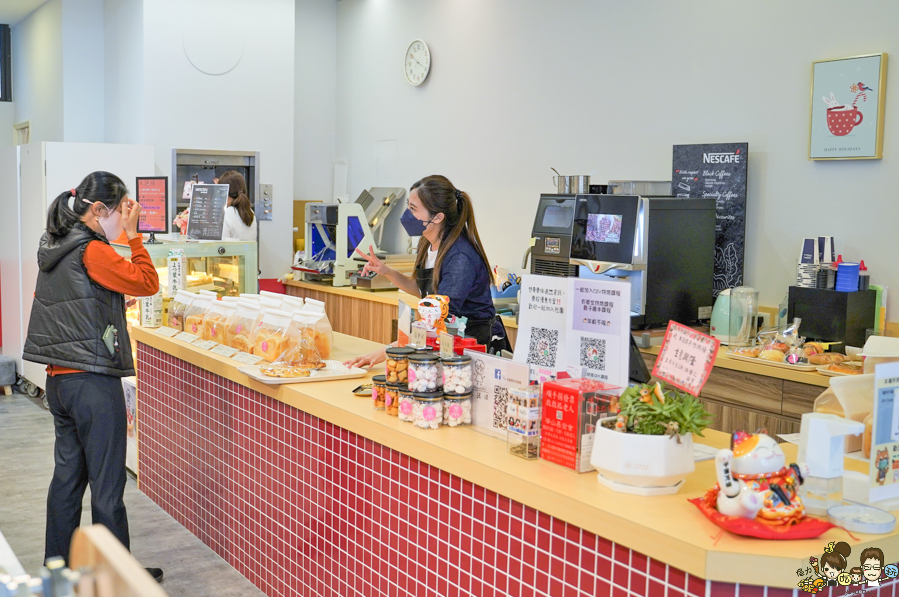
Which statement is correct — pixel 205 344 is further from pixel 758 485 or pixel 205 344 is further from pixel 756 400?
pixel 758 485

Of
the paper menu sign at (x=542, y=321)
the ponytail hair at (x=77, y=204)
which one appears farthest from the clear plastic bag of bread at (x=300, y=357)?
the paper menu sign at (x=542, y=321)

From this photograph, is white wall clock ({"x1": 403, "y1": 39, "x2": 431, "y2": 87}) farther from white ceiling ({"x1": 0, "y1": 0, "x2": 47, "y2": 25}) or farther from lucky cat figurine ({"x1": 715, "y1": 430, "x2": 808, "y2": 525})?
lucky cat figurine ({"x1": 715, "y1": 430, "x2": 808, "y2": 525})

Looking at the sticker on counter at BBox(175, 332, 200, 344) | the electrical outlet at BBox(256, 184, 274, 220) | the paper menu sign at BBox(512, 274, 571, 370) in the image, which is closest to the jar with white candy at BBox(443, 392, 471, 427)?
the paper menu sign at BBox(512, 274, 571, 370)

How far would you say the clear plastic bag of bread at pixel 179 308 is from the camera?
14.1 ft

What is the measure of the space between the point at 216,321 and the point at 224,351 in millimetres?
230

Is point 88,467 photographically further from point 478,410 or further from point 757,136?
point 757,136

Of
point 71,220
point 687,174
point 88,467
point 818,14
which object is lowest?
point 88,467

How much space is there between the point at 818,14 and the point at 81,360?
380 cm

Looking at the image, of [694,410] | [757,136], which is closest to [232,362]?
[694,410]

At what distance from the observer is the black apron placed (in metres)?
3.63

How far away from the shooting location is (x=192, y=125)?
7215 mm

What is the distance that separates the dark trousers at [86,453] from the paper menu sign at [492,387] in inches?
59.8

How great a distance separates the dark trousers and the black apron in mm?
1338

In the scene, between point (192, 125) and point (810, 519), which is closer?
point (810, 519)
